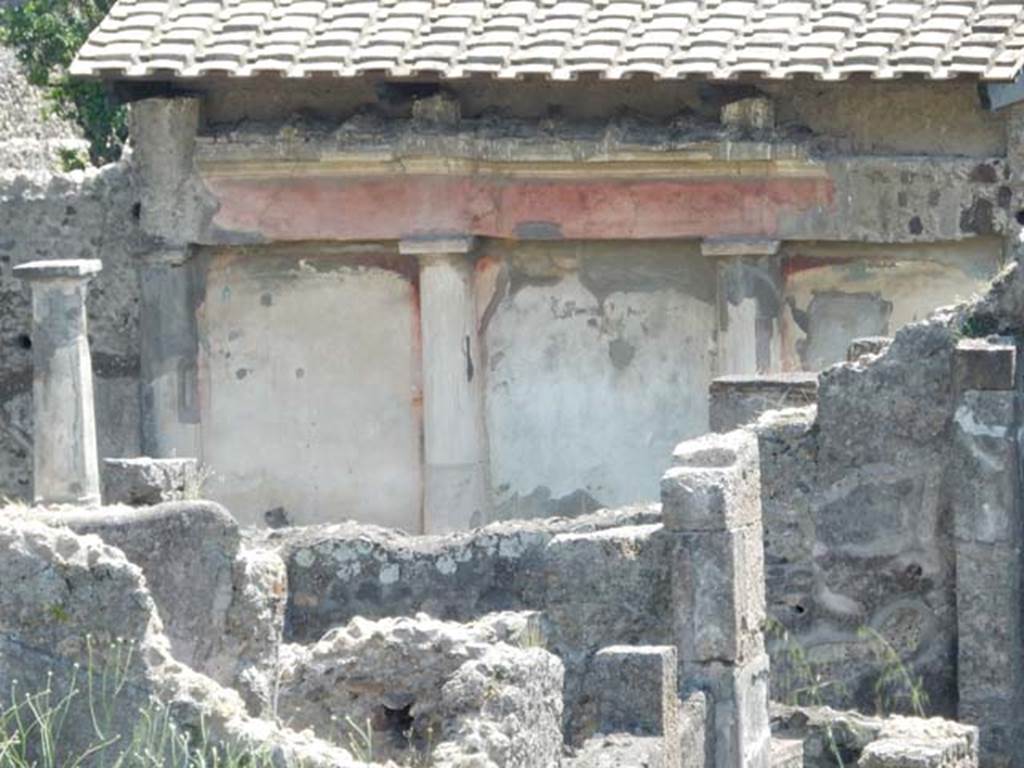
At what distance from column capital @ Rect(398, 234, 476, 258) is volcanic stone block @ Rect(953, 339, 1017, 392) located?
18.4ft

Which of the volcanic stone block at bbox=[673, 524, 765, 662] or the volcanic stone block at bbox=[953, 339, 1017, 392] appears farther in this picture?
the volcanic stone block at bbox=[953, 339, 1017, 392]

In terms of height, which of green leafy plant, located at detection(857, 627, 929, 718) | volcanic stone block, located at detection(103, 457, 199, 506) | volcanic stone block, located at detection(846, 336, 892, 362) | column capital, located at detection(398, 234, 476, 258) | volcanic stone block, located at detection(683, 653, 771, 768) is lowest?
green leafy plant, located at detection(857, 627, 929, 718)

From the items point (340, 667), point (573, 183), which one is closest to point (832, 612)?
point (340, 667)

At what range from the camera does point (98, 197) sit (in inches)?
802

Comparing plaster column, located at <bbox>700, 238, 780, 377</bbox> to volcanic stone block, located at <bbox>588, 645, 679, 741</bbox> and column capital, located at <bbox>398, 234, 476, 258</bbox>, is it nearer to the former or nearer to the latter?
column capital, located at <bbox>398, 234, 476, 258</bbox>

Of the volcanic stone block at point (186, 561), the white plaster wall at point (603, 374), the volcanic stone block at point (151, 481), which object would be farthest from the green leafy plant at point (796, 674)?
the white plaster wall at point (603, 374)

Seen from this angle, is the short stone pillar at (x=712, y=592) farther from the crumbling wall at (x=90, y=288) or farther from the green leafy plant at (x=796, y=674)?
the crumbling wall at (x=90, y=288)

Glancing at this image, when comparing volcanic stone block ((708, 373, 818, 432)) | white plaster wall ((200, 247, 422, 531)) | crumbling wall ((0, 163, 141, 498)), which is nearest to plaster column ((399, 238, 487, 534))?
white plaster wall ((200, 247, 422, 531))

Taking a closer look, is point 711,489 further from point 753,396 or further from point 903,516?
point 753,396

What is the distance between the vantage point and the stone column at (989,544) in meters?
14.4

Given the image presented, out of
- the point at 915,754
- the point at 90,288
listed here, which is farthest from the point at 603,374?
the point at 915,754

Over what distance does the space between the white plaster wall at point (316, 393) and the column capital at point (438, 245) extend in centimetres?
25

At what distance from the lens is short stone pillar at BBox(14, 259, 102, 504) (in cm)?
1838

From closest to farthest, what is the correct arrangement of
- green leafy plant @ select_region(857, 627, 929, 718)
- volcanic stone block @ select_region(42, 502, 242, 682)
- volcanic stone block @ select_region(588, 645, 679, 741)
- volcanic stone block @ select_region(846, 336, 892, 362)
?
volcanic stone block @ select_region(42, 502, 242, 682)
volcanic stone block @ select_region(588, 645, 679, 741)
green leafy plant @ select_region(857, 627, 929, 718)
volcanic stone block @ select_region(846, 336, 892, 362)
